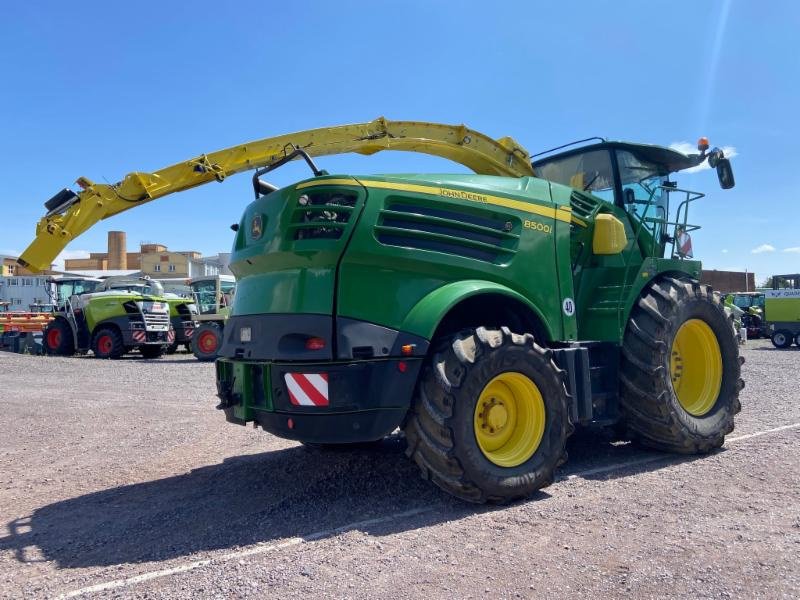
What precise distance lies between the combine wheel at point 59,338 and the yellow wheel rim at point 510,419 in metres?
18.2

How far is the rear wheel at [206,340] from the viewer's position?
1747 centimetres

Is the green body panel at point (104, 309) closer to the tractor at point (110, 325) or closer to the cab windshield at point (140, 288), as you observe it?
the tractor at point (110, 325)

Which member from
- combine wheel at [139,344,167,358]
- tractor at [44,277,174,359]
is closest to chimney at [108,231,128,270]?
tractor at [44,277,174,359]

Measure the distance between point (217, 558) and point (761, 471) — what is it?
4.09m

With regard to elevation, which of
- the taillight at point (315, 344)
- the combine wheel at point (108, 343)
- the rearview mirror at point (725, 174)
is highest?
the rearview mirror at point (725, 174)

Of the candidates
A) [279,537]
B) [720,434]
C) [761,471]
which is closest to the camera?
[279,537]

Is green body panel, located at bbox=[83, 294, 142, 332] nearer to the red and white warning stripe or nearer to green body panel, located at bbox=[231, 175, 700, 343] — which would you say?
green body panel, located at bbox=[231, 175, 700, 343]

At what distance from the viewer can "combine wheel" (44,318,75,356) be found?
19500 millimetres

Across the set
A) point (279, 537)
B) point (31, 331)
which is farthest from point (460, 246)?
point (31, 331)

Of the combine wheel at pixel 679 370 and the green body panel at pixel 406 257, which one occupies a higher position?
the green body panel at pixel 406 257

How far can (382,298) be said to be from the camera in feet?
13.9

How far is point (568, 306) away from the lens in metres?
5.17

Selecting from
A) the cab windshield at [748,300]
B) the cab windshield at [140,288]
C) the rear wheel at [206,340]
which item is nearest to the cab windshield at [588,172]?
the rear wheel at [206,340]

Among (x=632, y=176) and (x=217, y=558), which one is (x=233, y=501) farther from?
(x=632, y=176)
